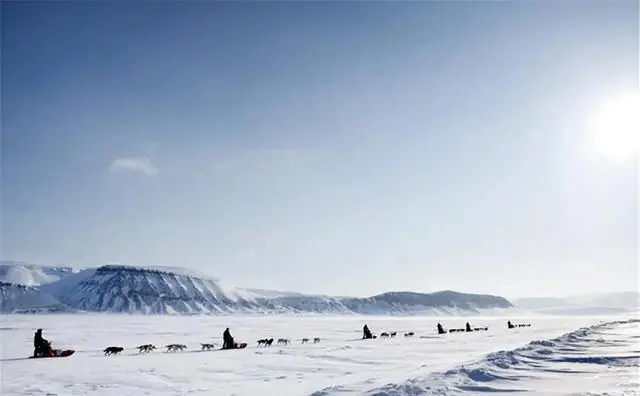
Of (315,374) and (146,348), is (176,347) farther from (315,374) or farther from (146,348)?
(315,374)

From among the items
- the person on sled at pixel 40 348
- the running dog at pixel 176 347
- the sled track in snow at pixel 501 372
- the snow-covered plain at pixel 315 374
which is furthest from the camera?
the running dog at pixel 176 347

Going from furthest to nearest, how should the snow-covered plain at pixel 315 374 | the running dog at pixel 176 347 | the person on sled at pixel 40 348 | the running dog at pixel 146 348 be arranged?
the running dog at pixel 176 347 → the running dog at pixel 146 348 → the person on sled at pixel 40 348 → the snow-covered plain at pixel 315 374

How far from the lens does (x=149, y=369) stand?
2027cm

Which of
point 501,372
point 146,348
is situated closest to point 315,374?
point 501,372

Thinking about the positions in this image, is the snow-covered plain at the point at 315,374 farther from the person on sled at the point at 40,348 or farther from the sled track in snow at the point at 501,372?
the person on sled at the point at 40,348

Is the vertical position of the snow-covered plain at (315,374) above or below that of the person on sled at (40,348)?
below

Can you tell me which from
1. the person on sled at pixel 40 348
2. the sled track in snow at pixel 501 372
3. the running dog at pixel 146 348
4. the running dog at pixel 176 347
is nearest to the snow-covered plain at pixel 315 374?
the sled track in snow at pixel 501 372

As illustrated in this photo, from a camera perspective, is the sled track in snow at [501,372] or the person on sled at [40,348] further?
the person on sled at [40,348]

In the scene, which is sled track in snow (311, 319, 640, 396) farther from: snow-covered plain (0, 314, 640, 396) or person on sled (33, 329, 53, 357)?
person on sled (33, 329, 53, 357)

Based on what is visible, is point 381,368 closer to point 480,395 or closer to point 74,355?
point 480,395

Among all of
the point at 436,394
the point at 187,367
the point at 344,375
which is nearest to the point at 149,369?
the point at 187,367

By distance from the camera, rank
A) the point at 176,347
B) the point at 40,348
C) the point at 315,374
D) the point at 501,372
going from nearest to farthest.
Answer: the point at 501,372 → the point at 315,374 → the point at 40,348 → the point at 176,347

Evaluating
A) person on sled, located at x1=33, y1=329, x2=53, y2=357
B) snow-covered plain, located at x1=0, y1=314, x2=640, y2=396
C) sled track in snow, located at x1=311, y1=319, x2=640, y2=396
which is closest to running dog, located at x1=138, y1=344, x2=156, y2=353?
snow-covered plain, located at x1=0, y1=314, x2=640, y2=396

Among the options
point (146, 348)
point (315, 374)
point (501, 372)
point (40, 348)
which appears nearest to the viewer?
point (501, 372)
